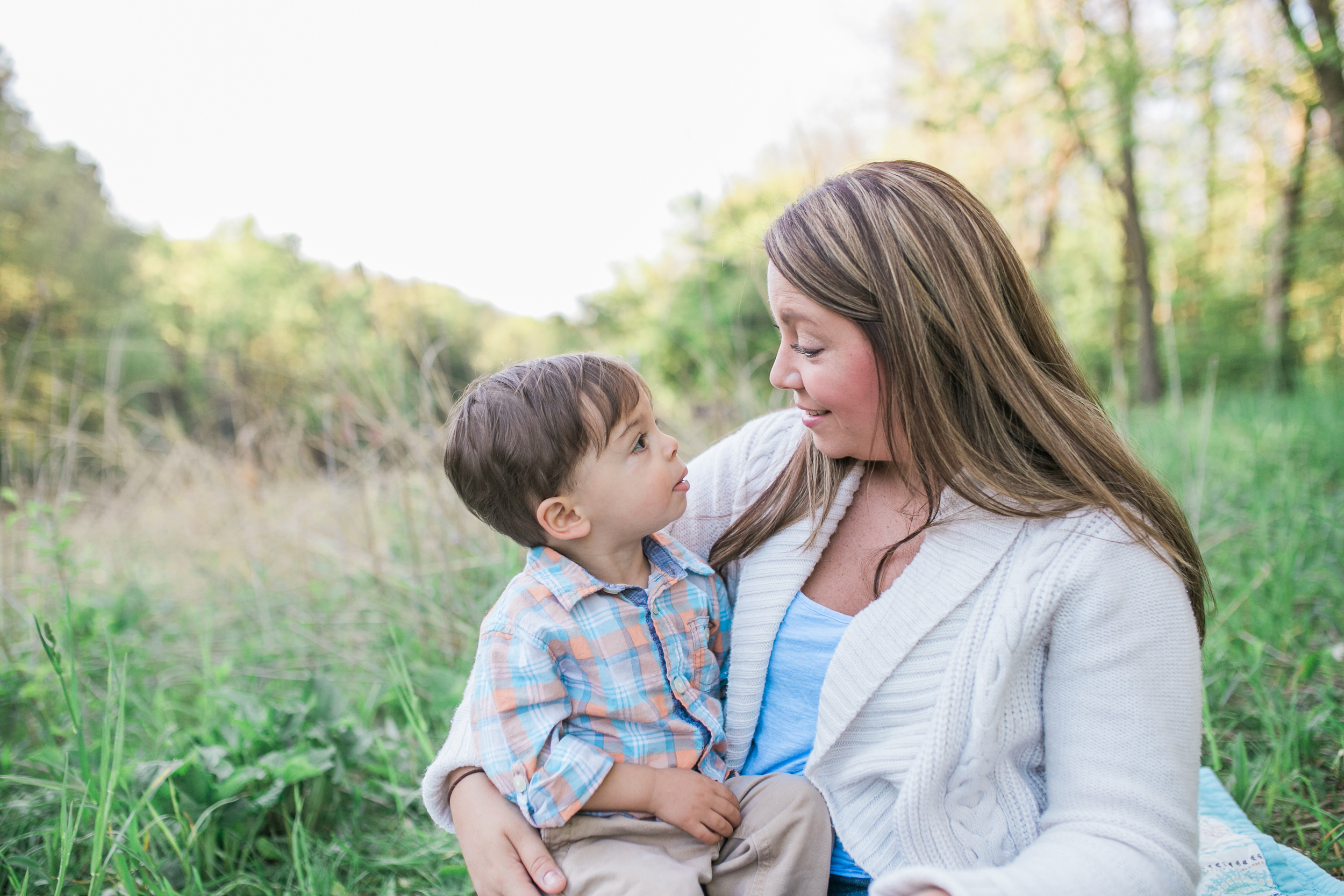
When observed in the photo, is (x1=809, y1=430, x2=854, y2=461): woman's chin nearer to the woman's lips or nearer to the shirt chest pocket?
the woman's lips

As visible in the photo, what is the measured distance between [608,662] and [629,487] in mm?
275

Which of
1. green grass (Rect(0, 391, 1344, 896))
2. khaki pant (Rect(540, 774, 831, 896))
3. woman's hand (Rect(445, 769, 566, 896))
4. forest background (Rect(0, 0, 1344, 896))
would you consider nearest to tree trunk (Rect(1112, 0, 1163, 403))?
forest background (Rect(0, 0, 1344, 896))

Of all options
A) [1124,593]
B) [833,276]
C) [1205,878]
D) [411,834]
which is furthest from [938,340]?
[411,834]

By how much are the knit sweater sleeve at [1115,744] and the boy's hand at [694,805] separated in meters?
0.26

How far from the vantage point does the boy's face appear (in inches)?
52.1

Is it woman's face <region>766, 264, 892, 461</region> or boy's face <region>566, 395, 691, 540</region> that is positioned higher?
woman's face <region>766, 264, 892, 461</region>

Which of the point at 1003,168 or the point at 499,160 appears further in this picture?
the point at 1003,168

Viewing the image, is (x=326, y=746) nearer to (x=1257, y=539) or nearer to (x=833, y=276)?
(x=833, y=276)

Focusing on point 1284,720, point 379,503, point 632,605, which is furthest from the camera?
point 379,503

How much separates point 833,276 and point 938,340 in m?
0.18

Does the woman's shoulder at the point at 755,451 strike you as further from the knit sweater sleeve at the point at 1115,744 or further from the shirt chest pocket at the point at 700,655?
the knit sweater sleeve at the point at 1115,744

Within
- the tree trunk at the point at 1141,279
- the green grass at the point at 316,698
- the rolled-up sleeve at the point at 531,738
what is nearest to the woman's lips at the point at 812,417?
the rolled-up sleeve at the point at 531,738

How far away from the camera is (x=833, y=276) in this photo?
1.21 meters

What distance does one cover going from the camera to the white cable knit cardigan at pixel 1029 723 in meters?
0.99
